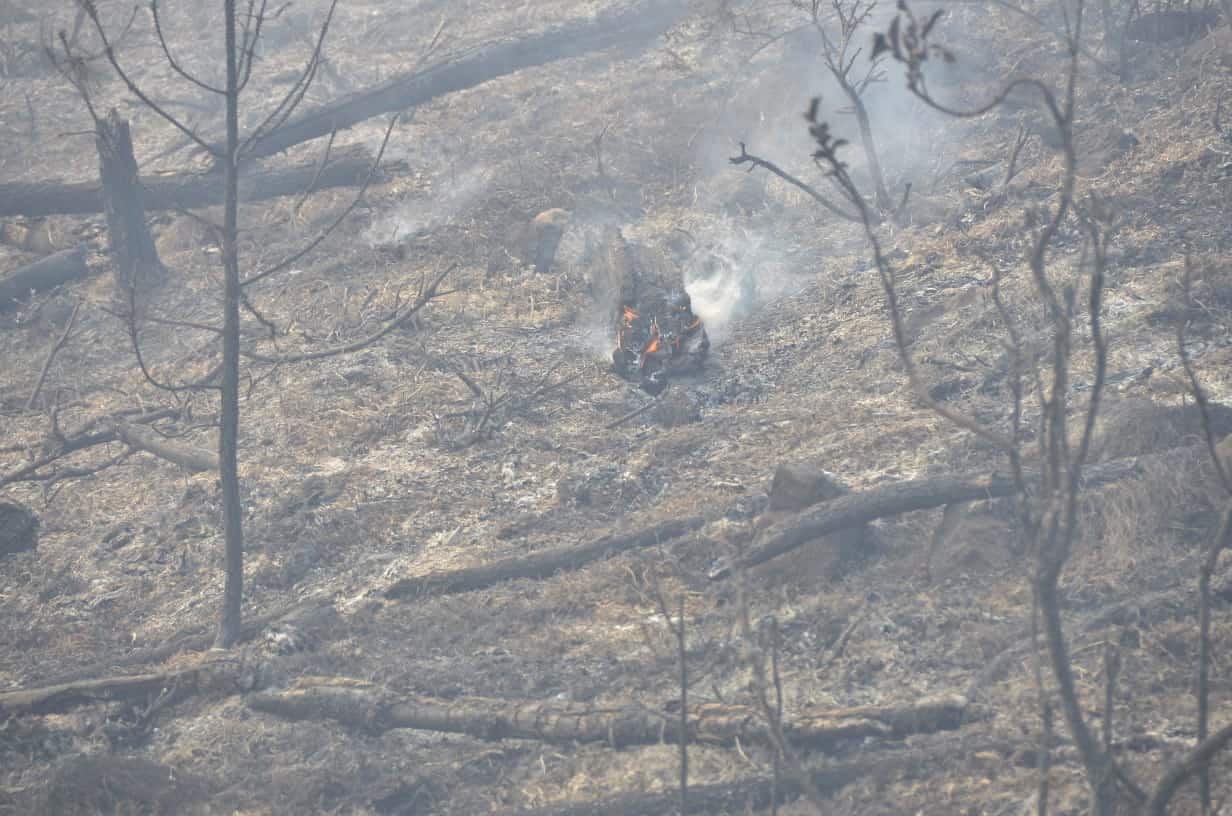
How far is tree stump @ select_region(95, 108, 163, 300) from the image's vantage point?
10266mm

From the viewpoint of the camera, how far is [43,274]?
35.8 feet

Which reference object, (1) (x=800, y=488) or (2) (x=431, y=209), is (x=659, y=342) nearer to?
(1) (x=800, y=488)

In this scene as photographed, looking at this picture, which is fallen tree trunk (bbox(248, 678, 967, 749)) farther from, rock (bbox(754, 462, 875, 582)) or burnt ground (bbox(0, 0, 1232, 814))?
rock (bbox(754, 462, 875, 582))

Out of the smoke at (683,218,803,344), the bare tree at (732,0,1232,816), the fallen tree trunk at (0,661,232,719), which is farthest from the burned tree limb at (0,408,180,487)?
the bare tree at (732,0,1232,816)

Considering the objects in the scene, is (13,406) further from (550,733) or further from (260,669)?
(550,733)

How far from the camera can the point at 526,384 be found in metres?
8.24

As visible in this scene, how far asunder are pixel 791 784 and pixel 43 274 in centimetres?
1027

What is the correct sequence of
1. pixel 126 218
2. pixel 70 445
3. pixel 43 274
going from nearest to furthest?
pixel 70 445 → pixel 126 218 → pixel 43 274

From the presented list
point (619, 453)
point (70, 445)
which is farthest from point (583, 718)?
point (70, 445)

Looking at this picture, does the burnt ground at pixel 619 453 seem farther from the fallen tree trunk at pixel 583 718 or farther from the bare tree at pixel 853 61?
the bare tree at pixel 853 61

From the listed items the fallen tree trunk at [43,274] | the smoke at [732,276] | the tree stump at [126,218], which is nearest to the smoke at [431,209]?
the tree stump at [126,218]

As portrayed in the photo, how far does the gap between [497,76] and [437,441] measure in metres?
7.59

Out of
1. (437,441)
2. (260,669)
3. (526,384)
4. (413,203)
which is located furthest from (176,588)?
(413,203)

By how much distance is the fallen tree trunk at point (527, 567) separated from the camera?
19.7ft
